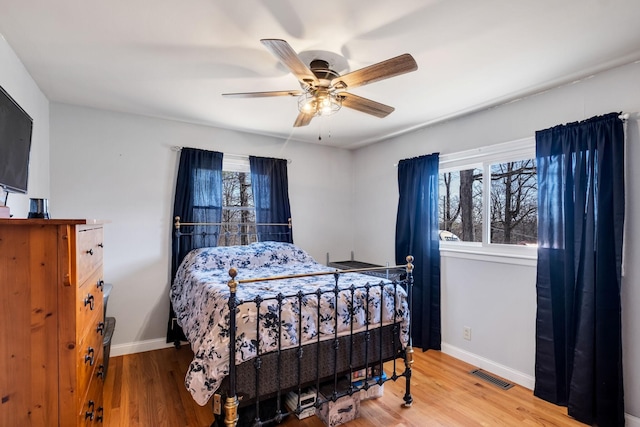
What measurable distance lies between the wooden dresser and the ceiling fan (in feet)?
3.86

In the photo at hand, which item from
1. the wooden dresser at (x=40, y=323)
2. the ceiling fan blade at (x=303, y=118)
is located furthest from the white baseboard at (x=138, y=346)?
the ceiling fan blade at (x=303, y=118)

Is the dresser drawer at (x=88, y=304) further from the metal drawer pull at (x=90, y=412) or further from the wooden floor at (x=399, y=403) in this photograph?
the wooden floor at (x=399, y=403)

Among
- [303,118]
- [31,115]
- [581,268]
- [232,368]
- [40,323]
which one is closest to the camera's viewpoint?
[40,323]

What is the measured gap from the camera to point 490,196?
3029mm

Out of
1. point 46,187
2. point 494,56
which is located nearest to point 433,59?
point 494,56

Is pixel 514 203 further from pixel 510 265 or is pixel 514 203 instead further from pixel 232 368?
pixel 232 368

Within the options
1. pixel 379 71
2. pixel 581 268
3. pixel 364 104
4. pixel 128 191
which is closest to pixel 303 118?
pixel 364 104

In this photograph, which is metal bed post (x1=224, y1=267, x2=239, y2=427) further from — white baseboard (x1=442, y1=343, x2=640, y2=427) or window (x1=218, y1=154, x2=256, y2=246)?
white baseboard (x1=442, y1=343, x2=640, y2=427)

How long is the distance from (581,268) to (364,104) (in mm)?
1903

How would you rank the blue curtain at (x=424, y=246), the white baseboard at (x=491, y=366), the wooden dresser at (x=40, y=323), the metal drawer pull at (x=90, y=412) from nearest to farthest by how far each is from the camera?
the wooden dresser at (x=40, y=323)
the metal drawer pull at (x=90, y=412)
the white baseboard at (x=491, y=366)
the blue curtain at (x=424, y=246)

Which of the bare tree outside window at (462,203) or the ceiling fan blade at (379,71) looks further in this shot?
the bare tree outside window at (462,203)

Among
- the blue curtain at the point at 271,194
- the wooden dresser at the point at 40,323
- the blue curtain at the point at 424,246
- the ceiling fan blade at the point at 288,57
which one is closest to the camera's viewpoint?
the wooden dresser at the point at 40,323

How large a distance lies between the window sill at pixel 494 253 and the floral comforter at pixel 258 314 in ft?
3.44

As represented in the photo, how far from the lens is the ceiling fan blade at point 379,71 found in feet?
5.24
